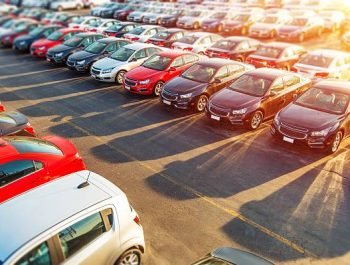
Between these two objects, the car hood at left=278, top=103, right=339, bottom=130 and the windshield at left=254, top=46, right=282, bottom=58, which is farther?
the windshield at left=254, top=46, right=282, bottom=58

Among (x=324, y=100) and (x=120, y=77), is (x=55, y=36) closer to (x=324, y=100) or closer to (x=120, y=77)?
(x=120, y=77)

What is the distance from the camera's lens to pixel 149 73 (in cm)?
1585

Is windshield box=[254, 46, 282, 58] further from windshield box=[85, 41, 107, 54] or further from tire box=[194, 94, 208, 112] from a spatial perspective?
windshield box=[85, 41, 107, 54]

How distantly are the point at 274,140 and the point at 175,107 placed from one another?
3816 millimetres

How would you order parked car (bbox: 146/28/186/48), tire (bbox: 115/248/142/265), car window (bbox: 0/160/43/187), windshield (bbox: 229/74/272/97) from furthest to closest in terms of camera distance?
parked car (bbox: 146/28/186/48) → windshield (bbox: 229/74/272/97) → car window (bbox: 0/160/43/187) → tire (bbox: 115/248/142/265)

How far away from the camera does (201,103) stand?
14.1 meters

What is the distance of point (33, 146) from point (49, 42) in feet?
55.4

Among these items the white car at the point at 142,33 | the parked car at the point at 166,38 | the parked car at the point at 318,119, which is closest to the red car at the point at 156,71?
the parked car at the point at 166,38

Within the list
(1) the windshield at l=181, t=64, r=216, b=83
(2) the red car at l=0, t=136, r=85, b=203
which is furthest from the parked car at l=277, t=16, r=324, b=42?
(2) the red car at l=0, t=136, r=85, b=203

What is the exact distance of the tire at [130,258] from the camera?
19.8 feet

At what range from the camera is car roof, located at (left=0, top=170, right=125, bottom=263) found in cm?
516

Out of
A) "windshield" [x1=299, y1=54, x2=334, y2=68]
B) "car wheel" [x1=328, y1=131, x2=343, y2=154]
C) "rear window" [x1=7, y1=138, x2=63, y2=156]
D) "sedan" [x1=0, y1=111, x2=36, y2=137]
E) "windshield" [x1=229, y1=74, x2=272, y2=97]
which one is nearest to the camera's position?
"rear window" [x1=7, y1=138, x2=63, y2=156]

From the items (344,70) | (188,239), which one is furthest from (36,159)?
(344,70)

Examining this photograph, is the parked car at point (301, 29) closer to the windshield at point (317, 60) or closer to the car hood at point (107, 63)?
the windshield at point (317, 60)
